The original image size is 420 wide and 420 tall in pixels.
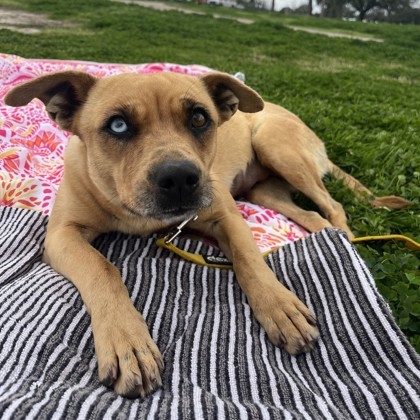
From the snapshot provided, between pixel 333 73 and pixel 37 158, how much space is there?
7465 millimetres

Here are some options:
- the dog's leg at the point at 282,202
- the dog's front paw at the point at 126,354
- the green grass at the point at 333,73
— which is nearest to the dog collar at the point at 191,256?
the dog's front paw at the point at 126,354

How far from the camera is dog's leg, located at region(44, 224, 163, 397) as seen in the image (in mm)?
1741

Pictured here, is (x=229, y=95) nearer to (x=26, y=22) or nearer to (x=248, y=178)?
(x=248, y=178)

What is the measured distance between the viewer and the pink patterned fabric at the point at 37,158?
341 cm

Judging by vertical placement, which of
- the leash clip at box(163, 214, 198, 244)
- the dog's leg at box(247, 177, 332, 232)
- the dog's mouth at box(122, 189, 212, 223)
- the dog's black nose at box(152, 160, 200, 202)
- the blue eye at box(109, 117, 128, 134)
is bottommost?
the dog's leg at box(247, 177, 332, 232)

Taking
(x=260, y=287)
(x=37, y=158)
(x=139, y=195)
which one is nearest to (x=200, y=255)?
(x=260, y=287)

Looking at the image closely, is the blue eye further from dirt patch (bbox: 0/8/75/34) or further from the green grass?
dirt patch (bbox: 0/8/75/34)

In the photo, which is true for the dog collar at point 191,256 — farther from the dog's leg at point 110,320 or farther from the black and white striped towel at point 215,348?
the dog's leg at point 110,320

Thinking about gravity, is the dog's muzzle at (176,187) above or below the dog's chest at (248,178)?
above

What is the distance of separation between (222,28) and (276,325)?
16745mm

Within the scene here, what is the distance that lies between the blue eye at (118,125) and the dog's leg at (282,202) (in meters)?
1.61

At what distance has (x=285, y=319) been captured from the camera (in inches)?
82.7

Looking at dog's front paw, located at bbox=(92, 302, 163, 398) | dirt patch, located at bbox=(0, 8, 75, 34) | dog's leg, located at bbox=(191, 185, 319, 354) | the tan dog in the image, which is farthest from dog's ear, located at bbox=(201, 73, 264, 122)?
dirt patch, located at bbox=(0, 8, 75, 34)

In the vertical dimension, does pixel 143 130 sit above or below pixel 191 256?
above
